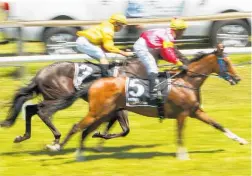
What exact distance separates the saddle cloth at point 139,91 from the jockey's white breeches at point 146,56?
203 millimetres

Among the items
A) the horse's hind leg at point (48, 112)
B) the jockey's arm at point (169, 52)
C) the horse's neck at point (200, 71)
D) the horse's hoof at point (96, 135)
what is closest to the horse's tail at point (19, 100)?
the horse's hind leg at point (48, 112)

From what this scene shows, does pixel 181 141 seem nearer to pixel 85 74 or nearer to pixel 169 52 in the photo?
pixel 169 52

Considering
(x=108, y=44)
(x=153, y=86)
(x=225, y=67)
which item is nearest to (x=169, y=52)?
(x=153, y=86)

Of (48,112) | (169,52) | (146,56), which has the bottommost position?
(48,112)

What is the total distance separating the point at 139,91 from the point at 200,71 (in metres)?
0.90

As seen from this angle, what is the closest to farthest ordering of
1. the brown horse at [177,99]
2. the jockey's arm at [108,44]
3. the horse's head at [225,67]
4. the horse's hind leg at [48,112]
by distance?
the brown horse at [177,99]
the horse's head at [225,67]
the horse's hind leg at [48,112]
the jockey's arm at [108,44]

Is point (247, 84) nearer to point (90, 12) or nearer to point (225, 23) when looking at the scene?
point (225, 23)

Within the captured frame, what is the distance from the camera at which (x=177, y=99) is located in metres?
9.91

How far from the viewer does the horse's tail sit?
10.7m

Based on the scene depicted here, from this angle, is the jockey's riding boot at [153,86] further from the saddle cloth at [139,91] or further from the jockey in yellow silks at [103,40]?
the jockey in yellow silks at [103,40]

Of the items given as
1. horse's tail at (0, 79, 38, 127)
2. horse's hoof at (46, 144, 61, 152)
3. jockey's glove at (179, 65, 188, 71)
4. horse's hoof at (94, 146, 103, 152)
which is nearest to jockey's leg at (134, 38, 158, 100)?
jockey's glove at (179, 65, 188, 71)

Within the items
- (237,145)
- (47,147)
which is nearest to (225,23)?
(237,145)

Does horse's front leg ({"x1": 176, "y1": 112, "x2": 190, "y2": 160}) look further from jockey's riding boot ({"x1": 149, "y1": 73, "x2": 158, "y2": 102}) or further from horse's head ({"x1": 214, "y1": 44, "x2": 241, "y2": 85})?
horse's head ({"x1": 214, "y1": 44, "x2": 241, "y2": 85})

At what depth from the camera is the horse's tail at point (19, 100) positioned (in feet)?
35.0
